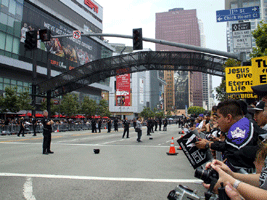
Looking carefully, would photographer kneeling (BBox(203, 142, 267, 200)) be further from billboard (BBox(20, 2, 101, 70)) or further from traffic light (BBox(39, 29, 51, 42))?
billboard (BBox(20, 2, 101, 70))

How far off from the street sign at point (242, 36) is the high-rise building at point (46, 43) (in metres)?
27.2

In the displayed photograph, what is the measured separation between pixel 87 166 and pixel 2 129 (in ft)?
62.0

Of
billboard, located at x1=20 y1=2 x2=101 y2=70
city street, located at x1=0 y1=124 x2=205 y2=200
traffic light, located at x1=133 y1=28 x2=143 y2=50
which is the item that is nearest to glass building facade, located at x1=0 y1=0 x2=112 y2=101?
billboard, located at x1=20 y1=2 x2=101 y2=70

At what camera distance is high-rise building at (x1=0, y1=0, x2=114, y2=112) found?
3750 centimetres

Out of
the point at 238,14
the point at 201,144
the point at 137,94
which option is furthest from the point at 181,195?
the point at 137,94

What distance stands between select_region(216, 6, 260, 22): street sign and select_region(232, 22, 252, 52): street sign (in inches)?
22.9

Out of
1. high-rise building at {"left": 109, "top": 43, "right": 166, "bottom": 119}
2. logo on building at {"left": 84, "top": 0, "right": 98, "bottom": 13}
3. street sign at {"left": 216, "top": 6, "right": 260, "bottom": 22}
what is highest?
logo on building at {"left": 84, "top": 0, "right": 98, "bottom": 13}

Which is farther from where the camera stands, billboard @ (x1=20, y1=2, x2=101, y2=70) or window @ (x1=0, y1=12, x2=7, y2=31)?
billboard @ (x1=20, y1=2, x2=101, y2=70)

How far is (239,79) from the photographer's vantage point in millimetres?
10109

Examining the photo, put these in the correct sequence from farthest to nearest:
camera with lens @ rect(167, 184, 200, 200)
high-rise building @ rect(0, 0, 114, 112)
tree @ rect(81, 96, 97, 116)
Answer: tree @ rect(81, 96, 97, 116) < high-rise building @ rect(0, 0, 114, 112) < camera with lens @ rect(167, 184, 200, 200)

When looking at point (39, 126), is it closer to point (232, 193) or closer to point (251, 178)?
point (251, 178)

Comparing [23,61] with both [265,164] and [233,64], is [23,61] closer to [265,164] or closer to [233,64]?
[233,64]

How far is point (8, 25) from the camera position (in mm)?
37344

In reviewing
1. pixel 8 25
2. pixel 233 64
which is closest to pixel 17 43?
pixel 8 25
